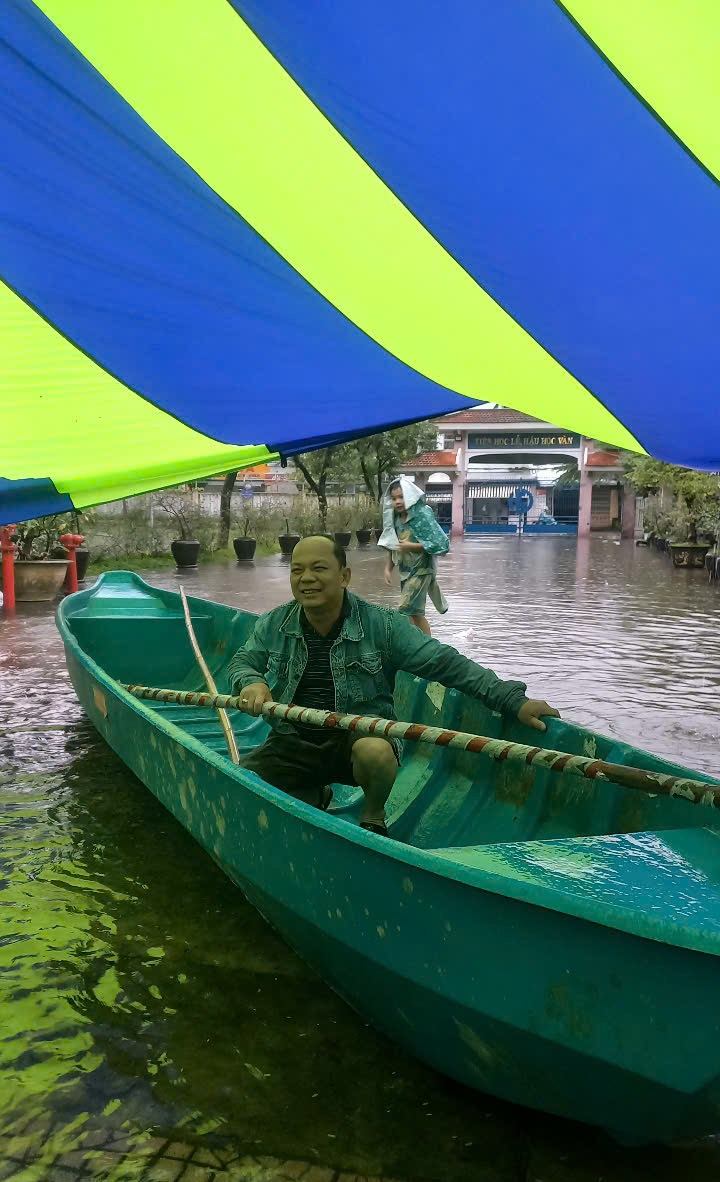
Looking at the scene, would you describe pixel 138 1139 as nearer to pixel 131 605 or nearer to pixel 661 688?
pixel 131 605

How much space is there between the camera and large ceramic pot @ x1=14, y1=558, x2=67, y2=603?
497 inches

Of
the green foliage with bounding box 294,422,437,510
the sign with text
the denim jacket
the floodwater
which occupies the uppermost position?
the sign with text

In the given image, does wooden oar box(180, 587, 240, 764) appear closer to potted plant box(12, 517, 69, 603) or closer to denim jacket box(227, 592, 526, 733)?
denim jacket box(227, 592, 526, 733)

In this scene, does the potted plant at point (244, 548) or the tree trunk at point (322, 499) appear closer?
the potted plant at point (244, 548)

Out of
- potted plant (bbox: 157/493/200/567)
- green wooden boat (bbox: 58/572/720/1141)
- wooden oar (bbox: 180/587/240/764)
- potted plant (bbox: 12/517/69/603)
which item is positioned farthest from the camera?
potted plant (bbox: 157/493/200/567)

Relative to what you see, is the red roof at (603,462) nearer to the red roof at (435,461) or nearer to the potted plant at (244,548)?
the red roof at (435,461)

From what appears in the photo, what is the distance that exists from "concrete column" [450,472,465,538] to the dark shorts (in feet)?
108

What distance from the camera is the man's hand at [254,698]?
122 inches

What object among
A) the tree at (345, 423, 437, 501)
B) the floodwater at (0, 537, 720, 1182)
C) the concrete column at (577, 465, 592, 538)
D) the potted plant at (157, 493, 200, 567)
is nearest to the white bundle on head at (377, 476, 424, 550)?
the floodwater at (0, 537, 720, 1182)

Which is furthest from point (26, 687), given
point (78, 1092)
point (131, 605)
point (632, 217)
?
point (632, 217)

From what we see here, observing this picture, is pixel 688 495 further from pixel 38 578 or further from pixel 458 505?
pixel 458 505

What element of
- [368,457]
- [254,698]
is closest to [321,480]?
[368,457]

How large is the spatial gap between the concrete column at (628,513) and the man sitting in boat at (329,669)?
115 ft

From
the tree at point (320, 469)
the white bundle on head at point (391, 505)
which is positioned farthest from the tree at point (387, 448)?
Result: the white bundle on head at point (391, 505)
